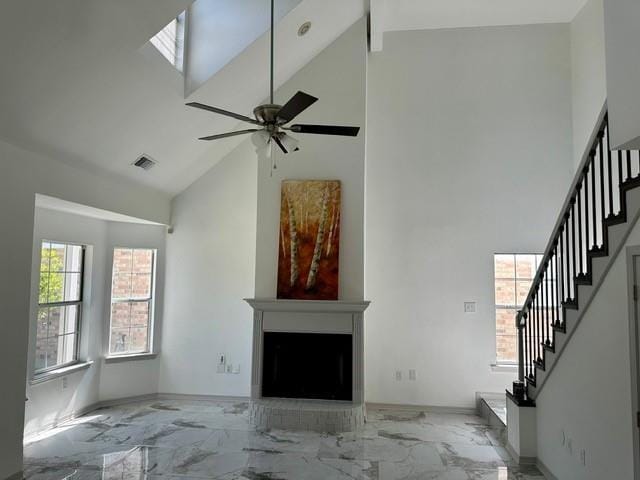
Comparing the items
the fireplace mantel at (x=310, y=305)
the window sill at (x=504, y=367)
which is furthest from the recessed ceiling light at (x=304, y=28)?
the window sill at (x=504, y=367)

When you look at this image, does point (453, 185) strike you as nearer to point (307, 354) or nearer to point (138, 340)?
point (307, 354)

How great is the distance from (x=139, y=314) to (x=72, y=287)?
37.5 inches

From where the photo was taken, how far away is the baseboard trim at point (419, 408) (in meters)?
5.49

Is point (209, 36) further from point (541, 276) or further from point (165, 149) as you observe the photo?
point (541, 276)

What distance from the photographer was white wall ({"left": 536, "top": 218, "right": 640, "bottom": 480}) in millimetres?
2559

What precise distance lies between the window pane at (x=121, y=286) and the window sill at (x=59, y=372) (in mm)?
915

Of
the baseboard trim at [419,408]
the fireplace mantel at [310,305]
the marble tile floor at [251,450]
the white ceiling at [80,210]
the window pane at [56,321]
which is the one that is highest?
the white ceiling at [80,210]

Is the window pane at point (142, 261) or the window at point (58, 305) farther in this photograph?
the window pane at point (142, 261)

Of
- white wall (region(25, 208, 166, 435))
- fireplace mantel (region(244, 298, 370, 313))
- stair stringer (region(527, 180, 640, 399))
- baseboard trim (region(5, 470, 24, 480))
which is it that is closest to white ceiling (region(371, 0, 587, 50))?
fireplace mantel (region(244, 298, 370, 313))

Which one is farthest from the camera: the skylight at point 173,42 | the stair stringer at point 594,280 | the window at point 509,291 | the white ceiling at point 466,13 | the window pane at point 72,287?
the window at point 509,291

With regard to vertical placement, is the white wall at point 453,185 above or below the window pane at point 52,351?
above

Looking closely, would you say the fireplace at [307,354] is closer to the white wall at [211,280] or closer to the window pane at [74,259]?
the white wall at [211,280]

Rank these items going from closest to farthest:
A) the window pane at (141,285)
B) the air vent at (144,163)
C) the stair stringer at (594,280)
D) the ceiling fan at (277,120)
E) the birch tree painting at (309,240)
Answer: the stair stringer at (594,280)
the ceiling fan at (277,120)
the air vent at (144,163)
the birch tree painting at (309,240)
the window pane at (141,285)

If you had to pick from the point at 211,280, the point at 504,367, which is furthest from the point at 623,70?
the point at 211,280
